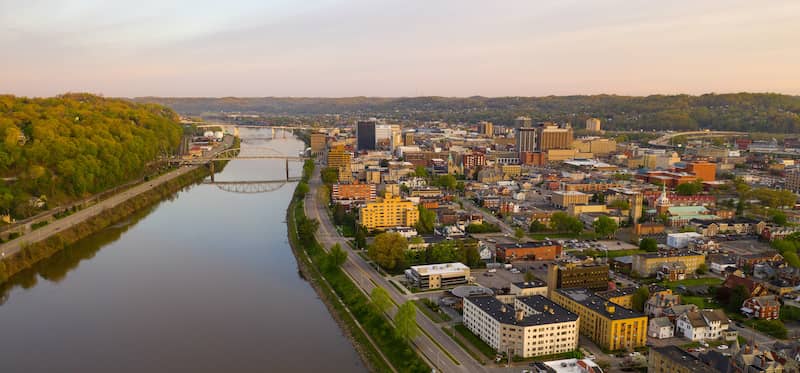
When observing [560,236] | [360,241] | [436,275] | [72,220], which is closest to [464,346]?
[436,275]

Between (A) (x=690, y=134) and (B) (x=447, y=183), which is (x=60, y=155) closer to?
(B) (x=447, y=183)

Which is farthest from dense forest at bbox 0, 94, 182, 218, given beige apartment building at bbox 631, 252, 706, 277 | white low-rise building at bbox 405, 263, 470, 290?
beige apartment building at bbox 631, 252, 706, 277

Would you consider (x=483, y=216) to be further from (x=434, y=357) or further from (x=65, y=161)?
(x=65, y=161)

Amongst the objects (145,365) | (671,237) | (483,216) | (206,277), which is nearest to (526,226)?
(483,216)

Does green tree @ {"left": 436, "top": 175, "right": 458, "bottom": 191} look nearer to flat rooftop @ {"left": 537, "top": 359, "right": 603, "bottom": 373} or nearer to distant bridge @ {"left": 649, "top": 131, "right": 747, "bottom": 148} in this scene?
flat rooftop @ {"left": 537, "top": 359, "right": 603, "bottom": 373}

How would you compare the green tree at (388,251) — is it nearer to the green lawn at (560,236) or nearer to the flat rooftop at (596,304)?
the flat rooftop at (596,304)

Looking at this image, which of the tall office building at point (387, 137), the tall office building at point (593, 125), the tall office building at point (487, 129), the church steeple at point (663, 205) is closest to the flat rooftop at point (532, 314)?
the church steeple at point (663, 205)
